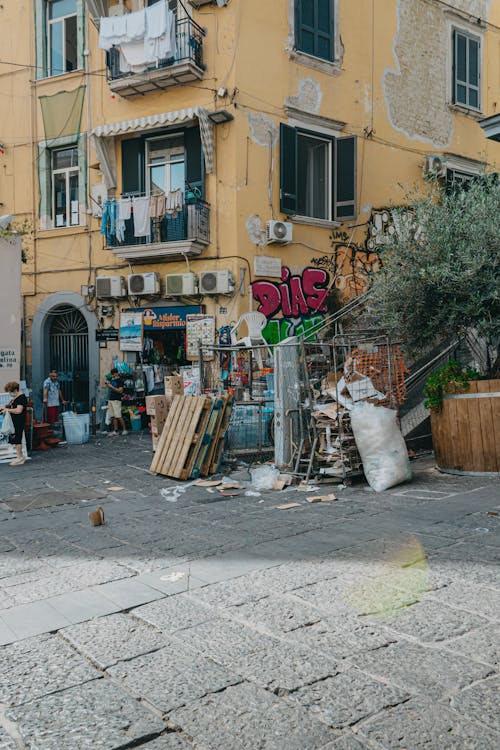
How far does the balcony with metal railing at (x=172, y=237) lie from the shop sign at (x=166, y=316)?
3.80 feet

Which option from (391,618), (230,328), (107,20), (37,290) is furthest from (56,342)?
(391,618)

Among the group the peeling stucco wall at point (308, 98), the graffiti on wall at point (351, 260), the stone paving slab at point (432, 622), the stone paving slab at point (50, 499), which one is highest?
the peeling stucco wall at point (308, 98)

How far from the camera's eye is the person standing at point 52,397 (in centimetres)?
1529

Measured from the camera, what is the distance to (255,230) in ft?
48.1

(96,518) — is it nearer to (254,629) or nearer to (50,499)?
(50,499)

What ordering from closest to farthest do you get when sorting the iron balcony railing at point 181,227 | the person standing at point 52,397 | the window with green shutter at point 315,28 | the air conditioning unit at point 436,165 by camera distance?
the iron balcony railing at point 181,227 < the window with green shutter at point 315,28 < the person standing at point 52,397 < the air conditioning unit at point 436,165

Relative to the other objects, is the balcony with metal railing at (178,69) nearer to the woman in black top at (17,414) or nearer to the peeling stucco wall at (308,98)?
the peeling stucco wall at (308,98)

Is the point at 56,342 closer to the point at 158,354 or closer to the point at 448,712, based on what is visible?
the point at 158,354

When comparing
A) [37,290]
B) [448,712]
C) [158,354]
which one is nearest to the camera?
[448,712]

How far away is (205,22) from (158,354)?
739 centimetres

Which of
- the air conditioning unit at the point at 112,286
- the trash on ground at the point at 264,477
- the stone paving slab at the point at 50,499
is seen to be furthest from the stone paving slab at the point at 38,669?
the air conditioning unit at the point at 112,286

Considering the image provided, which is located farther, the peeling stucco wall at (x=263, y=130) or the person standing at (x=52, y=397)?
the person standing at (x=52, y=397)

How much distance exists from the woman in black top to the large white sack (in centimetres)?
576

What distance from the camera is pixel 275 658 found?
3223mm
